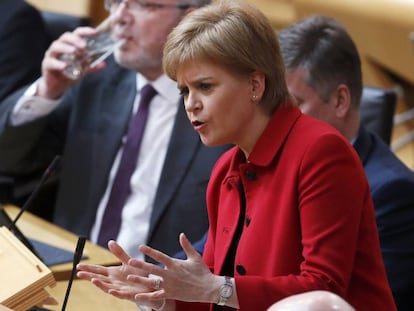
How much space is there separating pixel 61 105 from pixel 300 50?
1.11 m

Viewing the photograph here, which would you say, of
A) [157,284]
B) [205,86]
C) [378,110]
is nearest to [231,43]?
[205,86]

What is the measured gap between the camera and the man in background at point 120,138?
285 cm

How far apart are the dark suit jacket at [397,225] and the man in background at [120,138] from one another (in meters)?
0.66

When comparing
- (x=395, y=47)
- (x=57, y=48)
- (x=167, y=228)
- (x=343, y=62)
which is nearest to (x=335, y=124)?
(x=343, y=62)

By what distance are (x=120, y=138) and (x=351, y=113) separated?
86cm

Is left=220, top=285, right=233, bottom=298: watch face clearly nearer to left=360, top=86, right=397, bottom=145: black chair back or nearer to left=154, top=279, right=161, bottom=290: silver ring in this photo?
left=154, top=279, right=161, bottom=290: silver ring

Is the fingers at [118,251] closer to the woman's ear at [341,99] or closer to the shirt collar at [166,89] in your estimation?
the woman's ear at [341,99]

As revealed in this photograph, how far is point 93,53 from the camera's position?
304 cm

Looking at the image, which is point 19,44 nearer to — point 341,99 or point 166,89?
point 166,89

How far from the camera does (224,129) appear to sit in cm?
172

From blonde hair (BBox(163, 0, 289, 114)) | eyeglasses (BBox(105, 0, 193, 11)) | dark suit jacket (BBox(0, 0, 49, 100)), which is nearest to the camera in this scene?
blonde hair (BBox(163, 0, 289, 114))

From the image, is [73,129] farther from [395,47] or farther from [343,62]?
[395,47]

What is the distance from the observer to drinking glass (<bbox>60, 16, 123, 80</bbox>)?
2992 millimetres

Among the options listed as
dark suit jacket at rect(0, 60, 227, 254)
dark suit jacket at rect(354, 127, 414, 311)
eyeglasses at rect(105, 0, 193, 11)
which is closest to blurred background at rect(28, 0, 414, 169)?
dark suit jacket at rect(0, 60, 227, 254)
